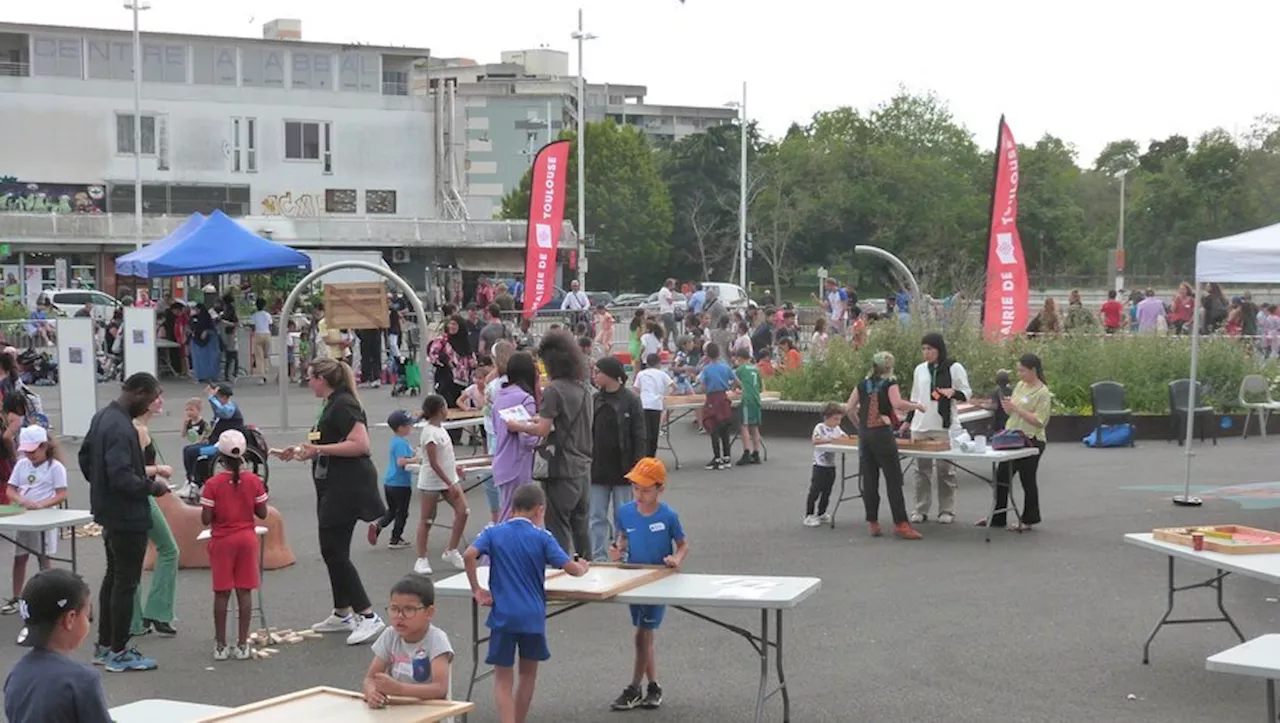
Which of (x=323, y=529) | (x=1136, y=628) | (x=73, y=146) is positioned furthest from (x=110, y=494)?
(x=73, y=146)

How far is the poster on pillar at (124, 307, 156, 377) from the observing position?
23906 mm

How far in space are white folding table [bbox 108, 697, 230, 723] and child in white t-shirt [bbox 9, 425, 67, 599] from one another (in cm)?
479

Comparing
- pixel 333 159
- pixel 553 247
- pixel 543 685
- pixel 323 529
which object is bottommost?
pixel 543 685

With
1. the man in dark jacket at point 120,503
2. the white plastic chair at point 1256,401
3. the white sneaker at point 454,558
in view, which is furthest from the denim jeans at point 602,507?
the white plastic chair at point 1256,401

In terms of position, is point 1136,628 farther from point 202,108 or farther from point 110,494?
point 202,108

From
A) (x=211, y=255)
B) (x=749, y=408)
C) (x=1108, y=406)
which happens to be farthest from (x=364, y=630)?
(x=211, y=255)

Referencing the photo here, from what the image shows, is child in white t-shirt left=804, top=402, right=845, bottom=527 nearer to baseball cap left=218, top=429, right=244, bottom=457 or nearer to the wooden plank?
baseball cap left=218, top=429, right=244, bottom=457

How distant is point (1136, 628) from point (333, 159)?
63.0 meters

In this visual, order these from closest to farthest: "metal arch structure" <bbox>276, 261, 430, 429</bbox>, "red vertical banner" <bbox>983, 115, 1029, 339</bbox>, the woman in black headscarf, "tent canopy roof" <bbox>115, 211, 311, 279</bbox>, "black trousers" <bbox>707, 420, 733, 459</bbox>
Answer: "black trousers" <bbox>707, 420, 733, 459</bbox>
"metal arch structure" <bbox>276, 261, 430, 429</bbox>
the woman in black headscarf
"red vertical banner" <bbox>983, 115, 1029, 339</bbox>
"tent canopy roof" <bbox>115, 211, 311, 279</bbox>

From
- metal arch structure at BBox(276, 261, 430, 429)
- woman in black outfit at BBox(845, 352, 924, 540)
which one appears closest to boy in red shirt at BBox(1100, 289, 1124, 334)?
metal arch structure at BBox(276, 261, 430, 429)

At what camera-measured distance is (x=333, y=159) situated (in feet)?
229

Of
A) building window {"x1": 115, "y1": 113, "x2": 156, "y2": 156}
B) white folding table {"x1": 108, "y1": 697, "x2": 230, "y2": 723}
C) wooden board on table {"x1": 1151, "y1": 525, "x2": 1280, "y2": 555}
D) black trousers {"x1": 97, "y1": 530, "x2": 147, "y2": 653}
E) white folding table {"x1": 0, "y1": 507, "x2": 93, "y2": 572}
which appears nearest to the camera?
white folding table {"x1": 108, "y1": 697, "x2": 230, "y2": 723}

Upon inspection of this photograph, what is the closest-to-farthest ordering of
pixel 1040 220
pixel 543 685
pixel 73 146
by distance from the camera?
pixel 543 685, pixel 73 146, pixel 1040 220

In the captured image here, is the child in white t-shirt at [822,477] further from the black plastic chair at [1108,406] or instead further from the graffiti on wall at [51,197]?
the graffiti on wall at [51,197]
